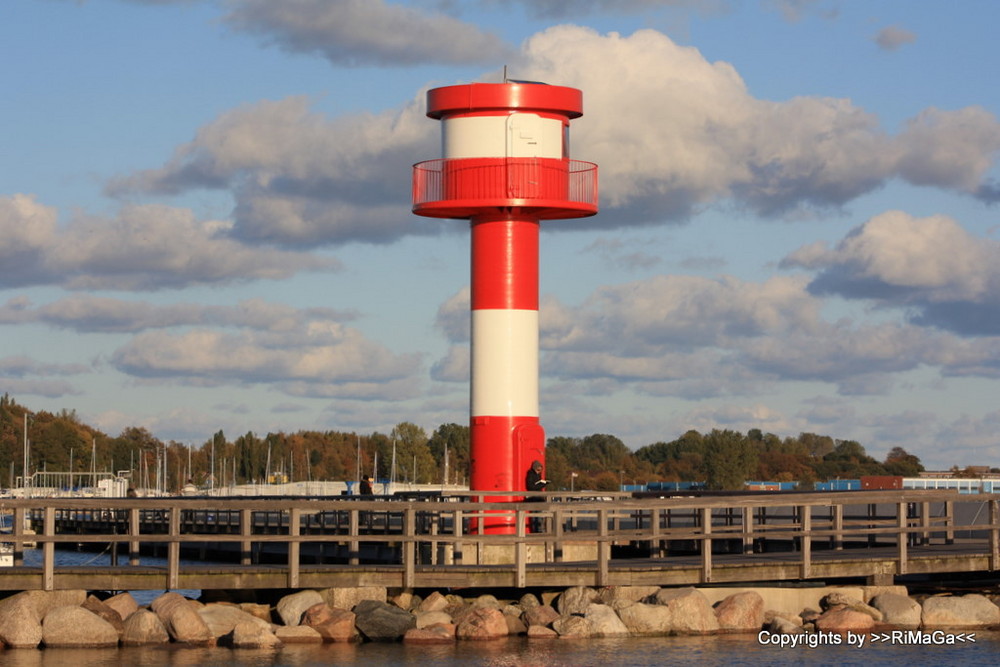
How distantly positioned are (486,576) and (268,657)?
3.84 m

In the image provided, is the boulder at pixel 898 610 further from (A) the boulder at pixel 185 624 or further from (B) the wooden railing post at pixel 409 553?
(A) the boulder at pixel 185 624

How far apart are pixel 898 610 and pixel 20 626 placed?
13330 mm

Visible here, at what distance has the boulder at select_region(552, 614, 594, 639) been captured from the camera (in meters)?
25.5

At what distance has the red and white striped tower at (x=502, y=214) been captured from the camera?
32375 millimetres

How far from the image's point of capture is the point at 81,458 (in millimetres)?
148375

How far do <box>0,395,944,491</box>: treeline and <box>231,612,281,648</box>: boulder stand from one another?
9734 cm

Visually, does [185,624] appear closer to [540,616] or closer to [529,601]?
[540,616]

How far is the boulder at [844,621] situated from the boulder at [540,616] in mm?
4177

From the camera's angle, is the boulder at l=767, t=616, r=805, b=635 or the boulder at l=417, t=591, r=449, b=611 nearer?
the boulder at l=767, t=616, r=805, b=635

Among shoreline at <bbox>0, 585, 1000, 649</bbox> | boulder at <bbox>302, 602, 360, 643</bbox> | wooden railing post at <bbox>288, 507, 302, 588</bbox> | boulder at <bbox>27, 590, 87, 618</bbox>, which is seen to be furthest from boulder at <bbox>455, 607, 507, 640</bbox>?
Answer: boulder at <bbox>27, 590, 87, 618</bbox>

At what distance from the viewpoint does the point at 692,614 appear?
25875 mm

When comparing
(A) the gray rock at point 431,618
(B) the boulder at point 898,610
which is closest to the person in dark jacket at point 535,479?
(A) the gray rock at point 431,618

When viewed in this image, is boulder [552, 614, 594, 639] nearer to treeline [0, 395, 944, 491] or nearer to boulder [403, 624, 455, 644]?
boulder [403, 624, 455, 644]

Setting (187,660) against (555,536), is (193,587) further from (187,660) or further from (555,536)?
(555,536)
